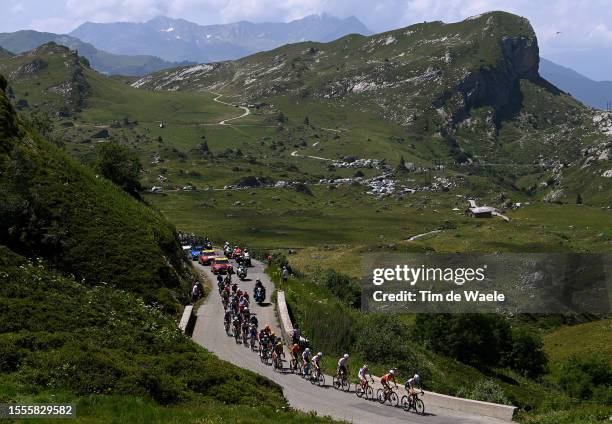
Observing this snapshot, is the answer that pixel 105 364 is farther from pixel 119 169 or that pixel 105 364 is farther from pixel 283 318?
pixel 119 169

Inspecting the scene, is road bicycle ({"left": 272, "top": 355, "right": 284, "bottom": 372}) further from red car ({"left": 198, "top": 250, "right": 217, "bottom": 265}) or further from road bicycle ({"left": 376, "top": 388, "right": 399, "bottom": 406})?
red car ({"left": 198, "top": 250, "right": 217, "bottom": 265})

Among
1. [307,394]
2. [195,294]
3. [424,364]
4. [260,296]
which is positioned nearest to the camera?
[307,394]

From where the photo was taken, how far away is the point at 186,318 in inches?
1742

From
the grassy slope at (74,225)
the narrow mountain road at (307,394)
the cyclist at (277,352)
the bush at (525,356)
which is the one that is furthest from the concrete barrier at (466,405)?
the bush at (525,356)

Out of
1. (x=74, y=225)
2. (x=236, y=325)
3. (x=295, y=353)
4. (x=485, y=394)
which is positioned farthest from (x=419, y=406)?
(x=74, y=225)

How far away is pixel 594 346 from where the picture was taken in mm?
70375

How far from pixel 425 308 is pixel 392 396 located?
36929mm

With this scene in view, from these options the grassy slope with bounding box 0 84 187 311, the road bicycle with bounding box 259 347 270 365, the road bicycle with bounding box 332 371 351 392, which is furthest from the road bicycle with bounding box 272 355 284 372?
the grassy slope with bounding box 0 84 187 311

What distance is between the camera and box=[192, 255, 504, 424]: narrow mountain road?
2830cm

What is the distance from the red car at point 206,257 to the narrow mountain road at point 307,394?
27506 mm

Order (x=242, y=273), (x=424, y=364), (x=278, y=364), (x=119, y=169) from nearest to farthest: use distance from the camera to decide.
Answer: (x=278, y=364)
(x=424, y=364)
(x=242, y=273)
(x=119, y=169)

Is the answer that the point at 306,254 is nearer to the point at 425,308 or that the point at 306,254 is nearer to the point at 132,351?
the point at 425,308

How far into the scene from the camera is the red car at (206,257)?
7747 cm

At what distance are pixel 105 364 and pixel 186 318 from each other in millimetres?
19395
